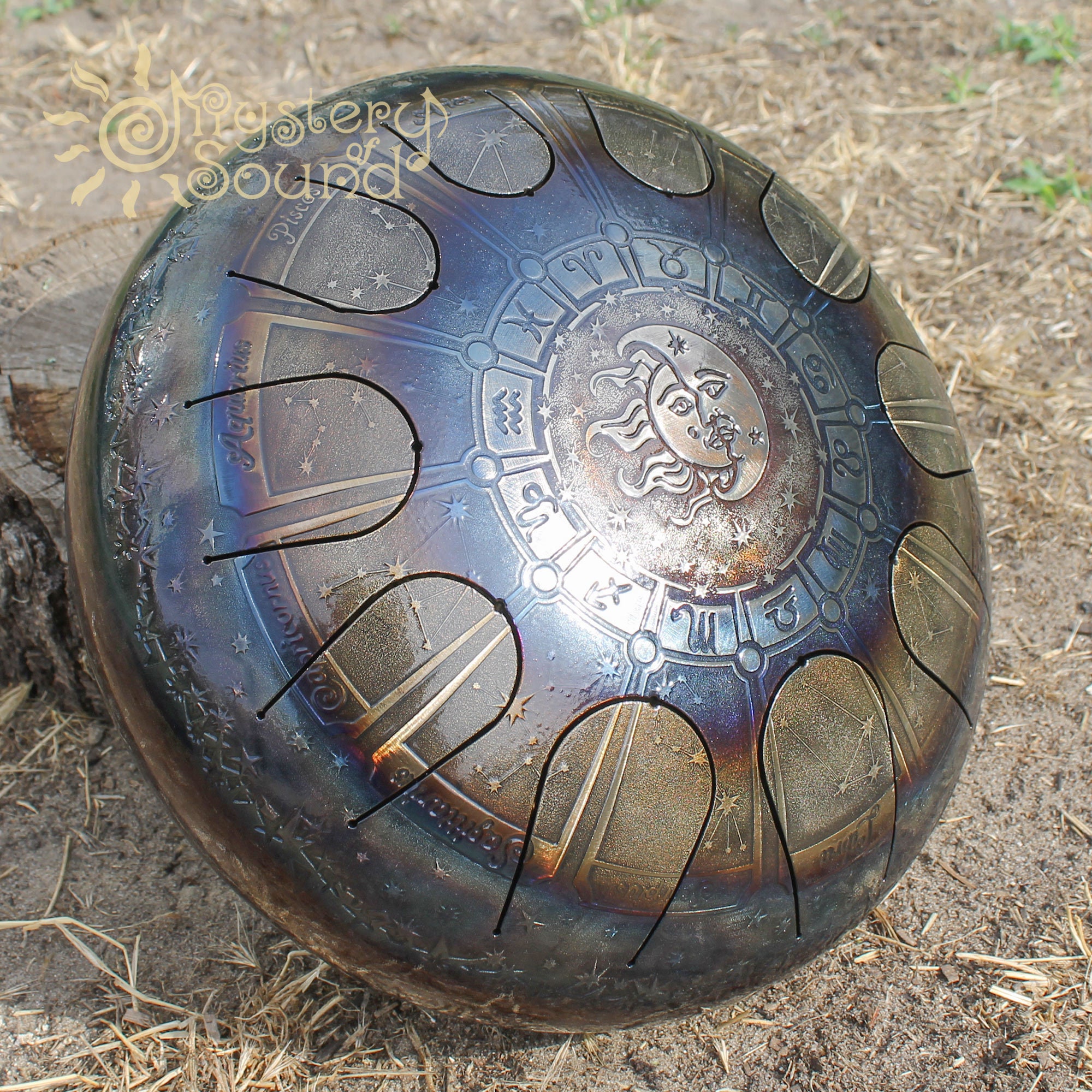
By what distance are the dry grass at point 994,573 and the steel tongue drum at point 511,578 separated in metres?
0.57

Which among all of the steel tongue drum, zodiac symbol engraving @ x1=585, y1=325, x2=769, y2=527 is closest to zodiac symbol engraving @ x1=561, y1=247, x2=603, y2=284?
the steel tongue drum

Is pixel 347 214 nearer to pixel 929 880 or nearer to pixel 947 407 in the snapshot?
pixel 947 407

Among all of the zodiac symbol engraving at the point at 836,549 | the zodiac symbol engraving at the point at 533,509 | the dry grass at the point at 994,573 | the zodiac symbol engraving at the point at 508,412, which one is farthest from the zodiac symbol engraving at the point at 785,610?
the dry grass at the point at 994,573

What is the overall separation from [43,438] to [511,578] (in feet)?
5.80

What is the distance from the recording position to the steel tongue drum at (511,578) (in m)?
1.73

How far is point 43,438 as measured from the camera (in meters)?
2.84

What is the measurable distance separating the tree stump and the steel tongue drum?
844 mm

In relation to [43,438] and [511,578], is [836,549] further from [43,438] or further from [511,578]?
[43,438]

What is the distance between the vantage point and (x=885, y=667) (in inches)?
76.7

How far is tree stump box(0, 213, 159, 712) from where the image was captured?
110 inches

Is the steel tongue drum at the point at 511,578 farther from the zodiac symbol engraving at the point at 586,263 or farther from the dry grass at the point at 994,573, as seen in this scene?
the dry grass at the point at 994,573

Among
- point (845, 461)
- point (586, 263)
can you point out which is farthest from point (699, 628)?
point (586, 263)

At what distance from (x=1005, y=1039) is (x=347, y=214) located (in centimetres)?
240

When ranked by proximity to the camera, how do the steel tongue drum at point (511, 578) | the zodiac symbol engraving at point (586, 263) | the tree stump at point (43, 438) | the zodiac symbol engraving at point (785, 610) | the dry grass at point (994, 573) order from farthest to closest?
1. the tree stump at point (43, 438)
2. the dry grass at point (994, 573)
3. the zodiac symbol engraving at point (586, 263)
4. the zodiac symbol engraving at point (785, 610)
5. the steel tongue drum at point (511, 578)
